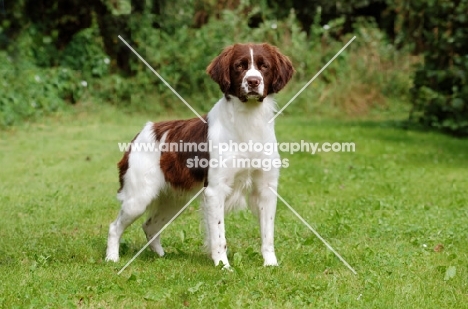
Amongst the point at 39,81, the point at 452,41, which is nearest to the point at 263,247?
the point at 452,41

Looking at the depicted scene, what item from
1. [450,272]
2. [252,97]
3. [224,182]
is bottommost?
[450,272]

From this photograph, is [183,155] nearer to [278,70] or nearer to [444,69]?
[278,70]

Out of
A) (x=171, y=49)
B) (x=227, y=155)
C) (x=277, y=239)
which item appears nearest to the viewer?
(x=227, y=155)

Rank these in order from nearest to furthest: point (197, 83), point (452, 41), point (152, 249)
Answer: point (152, 249)
point (452, 41)
point (197, 83)

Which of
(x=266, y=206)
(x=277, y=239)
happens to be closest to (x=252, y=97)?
(x=266, y=206)

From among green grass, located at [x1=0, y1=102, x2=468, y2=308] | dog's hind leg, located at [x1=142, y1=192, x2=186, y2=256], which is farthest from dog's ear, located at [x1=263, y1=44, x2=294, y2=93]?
dog's hind leg, located at [x1=142, y1=192, x2=186, y2=256]

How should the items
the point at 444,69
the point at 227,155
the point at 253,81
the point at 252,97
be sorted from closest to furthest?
1. the point at 253,81
2. the point at 252,97
3. the point at 227,155
4. the point at 444,69

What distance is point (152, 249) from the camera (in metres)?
6.04

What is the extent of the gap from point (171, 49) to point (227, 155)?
1109cm

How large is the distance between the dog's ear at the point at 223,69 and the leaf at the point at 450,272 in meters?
1.96

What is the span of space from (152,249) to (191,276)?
0.97 metres

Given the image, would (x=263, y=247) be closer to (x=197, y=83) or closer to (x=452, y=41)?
(x=452, y=41)

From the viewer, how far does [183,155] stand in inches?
221

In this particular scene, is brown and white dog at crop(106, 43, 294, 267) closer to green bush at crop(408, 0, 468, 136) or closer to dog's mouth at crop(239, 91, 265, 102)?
dog's mouth at crop(239, 91, 265, 102)
